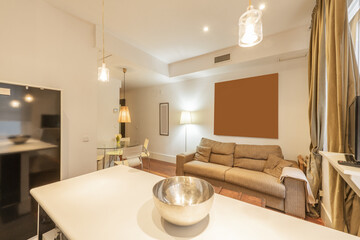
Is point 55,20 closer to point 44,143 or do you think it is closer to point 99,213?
point 44,143

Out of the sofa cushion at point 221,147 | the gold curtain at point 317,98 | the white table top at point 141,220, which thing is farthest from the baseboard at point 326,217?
the white table top at point 141,220

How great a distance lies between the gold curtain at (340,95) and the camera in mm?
1362

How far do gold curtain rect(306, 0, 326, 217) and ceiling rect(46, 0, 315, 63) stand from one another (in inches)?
14.5

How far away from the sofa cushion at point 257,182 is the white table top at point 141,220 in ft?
5.31

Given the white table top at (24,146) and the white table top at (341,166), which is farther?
the white table top at (24,146)

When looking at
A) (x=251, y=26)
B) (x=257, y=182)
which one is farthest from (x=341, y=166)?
(x=257, y=182)

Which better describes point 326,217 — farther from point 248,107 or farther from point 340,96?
point 248,107

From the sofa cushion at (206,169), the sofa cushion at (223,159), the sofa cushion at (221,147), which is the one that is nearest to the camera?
the sofa cushion at (206,169)

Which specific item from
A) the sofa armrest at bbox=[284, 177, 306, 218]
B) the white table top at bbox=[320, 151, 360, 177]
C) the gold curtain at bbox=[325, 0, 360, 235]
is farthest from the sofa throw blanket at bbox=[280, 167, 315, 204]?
the white table top at bbox=[320, 151, 360, 177]

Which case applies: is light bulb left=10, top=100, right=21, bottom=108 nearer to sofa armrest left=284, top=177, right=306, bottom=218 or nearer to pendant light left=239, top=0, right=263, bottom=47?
pendant light left=239, top=0, right=263, bottom=47

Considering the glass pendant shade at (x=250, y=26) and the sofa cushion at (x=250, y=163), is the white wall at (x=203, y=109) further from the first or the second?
the glass pendant shade at (x=250, y=26)

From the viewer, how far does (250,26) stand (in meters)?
1.19

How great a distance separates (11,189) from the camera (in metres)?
1.54

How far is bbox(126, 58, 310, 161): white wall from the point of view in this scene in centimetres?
283
